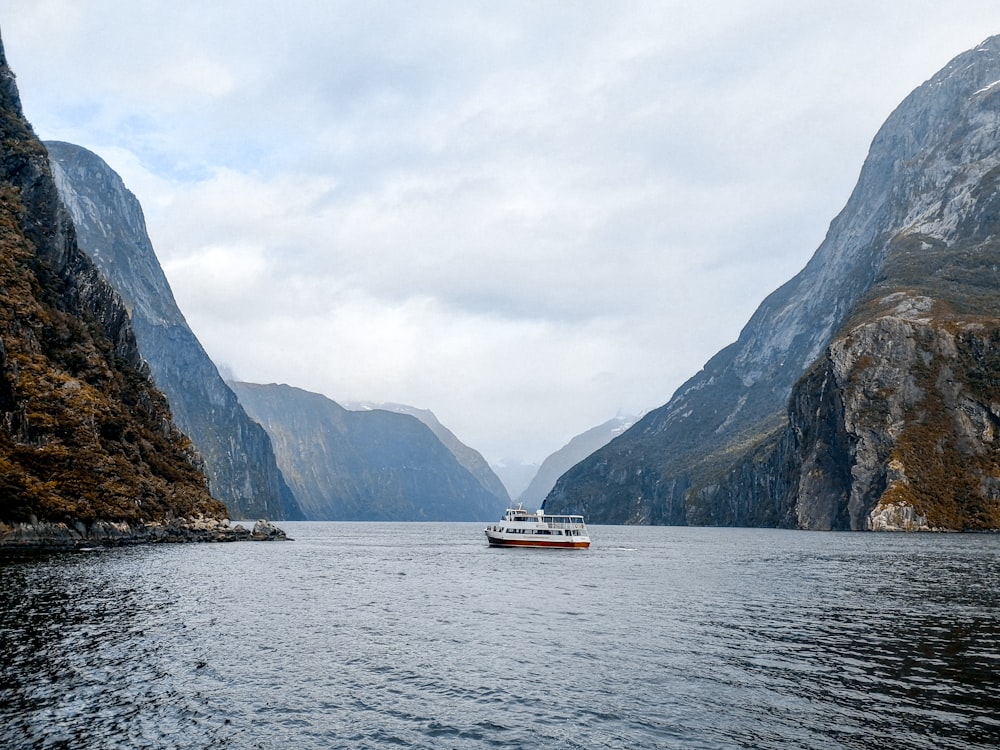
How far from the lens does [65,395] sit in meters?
117

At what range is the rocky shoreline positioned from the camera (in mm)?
95812

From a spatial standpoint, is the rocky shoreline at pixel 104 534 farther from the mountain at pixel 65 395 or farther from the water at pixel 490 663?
the water at pixel 490 663

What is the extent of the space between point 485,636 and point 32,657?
2500 cm

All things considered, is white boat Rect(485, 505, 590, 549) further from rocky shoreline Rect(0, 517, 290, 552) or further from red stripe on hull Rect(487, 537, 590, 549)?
rocky shoreline Rect(0, 517, 290, 552)

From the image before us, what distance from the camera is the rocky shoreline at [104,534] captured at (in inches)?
3772

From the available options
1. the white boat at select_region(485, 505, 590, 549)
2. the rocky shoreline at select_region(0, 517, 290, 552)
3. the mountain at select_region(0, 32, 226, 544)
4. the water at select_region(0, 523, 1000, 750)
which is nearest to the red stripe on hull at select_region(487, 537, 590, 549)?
the white boat at select_region(485, 505, 590, 549)

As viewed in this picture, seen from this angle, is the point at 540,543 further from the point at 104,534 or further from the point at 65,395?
the point at 65,395

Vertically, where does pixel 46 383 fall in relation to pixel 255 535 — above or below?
above

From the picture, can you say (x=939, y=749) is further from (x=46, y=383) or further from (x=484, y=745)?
(x=46, y=383)

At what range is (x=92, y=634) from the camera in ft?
138

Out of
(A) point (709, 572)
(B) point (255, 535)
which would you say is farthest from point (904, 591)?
(B) point (255, 535)

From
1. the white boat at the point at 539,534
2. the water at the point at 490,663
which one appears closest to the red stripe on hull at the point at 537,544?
the white boat at the point at 539,534

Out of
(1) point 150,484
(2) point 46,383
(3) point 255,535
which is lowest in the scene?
(3) point 255,535

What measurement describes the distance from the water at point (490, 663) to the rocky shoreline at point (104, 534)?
23504 mm
